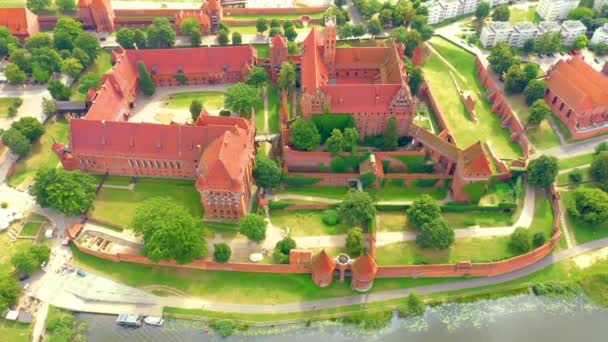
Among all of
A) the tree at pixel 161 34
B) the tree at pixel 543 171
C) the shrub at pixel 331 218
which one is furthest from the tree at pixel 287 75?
the tree at pixel 543 171

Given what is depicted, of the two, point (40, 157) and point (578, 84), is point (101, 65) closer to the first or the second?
point (40, 157)

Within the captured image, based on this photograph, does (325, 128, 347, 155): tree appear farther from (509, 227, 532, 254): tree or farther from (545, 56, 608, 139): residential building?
(545, 56, 608, 139): residential building

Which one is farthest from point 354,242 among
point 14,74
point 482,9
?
point 14,74

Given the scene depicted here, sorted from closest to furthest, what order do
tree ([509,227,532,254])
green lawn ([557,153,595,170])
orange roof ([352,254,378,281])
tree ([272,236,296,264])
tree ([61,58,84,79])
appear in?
1. orange roof ([352,254,378,281])
2. tree ([272,236,296,264])
3. tree ([509,227,532,254])
4. green lawn ([557,153,595,170])
5. tree ([61,58,84,79])

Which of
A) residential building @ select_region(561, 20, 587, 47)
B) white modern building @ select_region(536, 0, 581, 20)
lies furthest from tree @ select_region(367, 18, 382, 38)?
white modern building @ select_region(536, 0, 581, 20)

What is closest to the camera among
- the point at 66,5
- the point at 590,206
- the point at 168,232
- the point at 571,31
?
the point at 168,232

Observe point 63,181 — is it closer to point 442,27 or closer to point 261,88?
point 261,88
